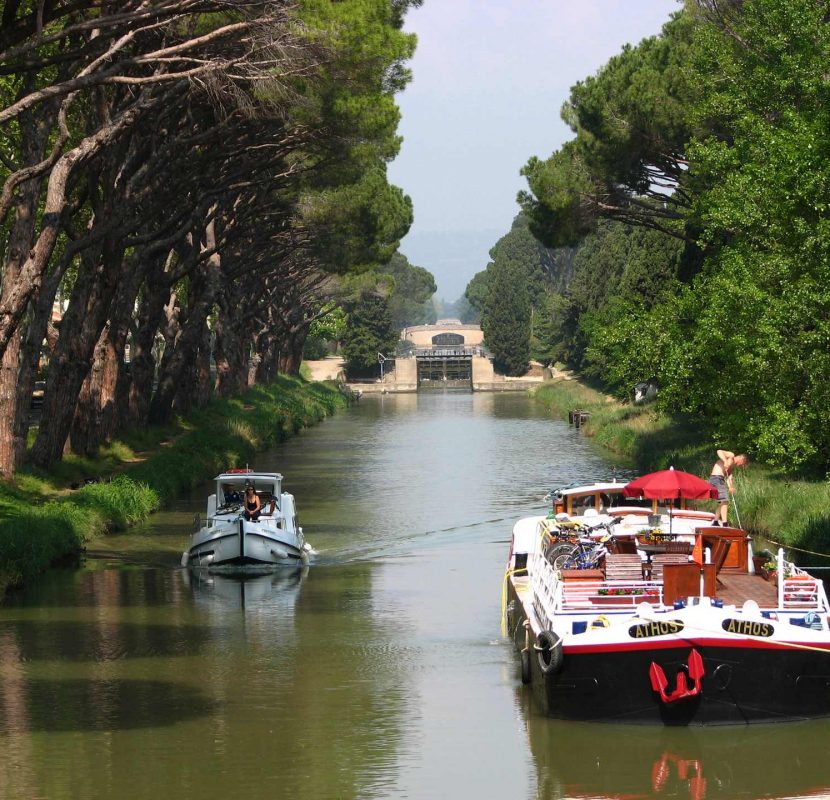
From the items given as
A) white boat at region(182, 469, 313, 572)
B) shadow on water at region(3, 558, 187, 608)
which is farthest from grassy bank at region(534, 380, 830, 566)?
shadow on water at region(3, 558, 187, 608)

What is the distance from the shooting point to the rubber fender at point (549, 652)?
62.8 feet

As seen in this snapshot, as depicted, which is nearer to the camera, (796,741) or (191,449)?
(796,741)

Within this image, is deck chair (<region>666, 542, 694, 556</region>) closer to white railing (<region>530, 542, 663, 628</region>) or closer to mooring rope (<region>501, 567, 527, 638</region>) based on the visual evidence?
white railing (<region>530, 542, 663, 628</region>)

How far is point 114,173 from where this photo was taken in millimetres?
37375

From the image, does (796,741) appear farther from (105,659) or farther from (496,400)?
(496,400)

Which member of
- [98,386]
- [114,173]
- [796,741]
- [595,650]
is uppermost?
[114,173]

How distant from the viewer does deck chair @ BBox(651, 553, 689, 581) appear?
69.7 feet

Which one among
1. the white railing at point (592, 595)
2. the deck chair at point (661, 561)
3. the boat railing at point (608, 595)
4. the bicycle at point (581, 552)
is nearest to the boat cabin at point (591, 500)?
the bicycle at point (581, 552)

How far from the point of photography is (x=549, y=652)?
19.5 meters

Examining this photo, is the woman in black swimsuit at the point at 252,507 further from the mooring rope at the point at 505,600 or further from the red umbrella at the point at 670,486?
the red umbrella at the point at 670,486

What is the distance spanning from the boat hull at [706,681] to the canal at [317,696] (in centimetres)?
24

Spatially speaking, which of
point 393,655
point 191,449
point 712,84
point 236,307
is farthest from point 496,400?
point 393,655

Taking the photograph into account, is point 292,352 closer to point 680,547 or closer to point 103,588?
point 103,588

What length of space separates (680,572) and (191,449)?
98.8ft
